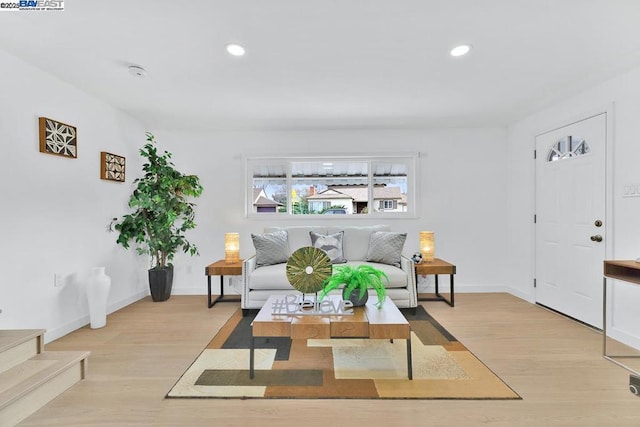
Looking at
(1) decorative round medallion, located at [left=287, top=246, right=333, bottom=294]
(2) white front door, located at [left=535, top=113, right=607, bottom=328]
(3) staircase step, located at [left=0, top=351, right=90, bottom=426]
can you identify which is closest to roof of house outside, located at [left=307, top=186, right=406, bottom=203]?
(2) white front door, located at [left=535, top=113, right=607, bottom=328]

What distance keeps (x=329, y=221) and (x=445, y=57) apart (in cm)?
258

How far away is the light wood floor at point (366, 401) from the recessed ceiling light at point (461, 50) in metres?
2.33

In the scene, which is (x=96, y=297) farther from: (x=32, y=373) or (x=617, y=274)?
(x=617, y=274)

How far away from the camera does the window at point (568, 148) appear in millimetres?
3131

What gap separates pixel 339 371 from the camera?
221cm

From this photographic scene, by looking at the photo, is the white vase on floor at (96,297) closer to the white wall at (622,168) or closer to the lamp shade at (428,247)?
the lamp shade at (428,247)

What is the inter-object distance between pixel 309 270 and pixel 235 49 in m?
1.72

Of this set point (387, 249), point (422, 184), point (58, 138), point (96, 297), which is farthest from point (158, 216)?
point (422, 184)

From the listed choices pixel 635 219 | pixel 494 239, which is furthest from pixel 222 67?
pixel 494 239

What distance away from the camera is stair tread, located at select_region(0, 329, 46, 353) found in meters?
2.02

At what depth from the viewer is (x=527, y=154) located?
156 inches

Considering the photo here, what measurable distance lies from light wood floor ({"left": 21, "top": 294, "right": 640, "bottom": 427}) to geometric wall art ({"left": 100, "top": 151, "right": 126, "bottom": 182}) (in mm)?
1617

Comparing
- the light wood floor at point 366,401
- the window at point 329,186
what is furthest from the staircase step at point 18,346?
the window at point 329,186

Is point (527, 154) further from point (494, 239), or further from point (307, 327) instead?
point (307, 327)
